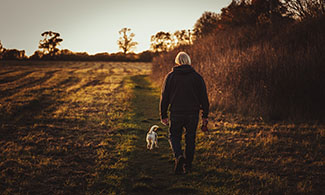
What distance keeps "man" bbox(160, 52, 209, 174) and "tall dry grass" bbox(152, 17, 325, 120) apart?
5304mm

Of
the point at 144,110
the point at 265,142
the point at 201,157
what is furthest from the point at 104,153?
the point at 144,110

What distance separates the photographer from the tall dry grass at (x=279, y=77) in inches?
329

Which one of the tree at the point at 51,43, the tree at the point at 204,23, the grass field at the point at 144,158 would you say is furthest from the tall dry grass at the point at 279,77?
the tree at the point at 51,43

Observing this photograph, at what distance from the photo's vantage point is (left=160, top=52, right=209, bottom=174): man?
4344mm

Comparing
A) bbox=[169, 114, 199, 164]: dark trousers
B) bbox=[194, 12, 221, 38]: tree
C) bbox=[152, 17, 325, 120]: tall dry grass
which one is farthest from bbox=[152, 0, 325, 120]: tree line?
bbox=[194, 12, 221, 38]: tree

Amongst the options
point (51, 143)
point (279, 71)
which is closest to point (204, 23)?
point (279, 71)

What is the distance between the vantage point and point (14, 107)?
10594 mm

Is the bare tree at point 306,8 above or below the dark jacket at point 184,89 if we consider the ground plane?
above

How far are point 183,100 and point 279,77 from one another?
644 cm

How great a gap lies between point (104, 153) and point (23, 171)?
1.82 meters

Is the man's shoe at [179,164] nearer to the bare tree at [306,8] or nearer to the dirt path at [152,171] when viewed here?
the dirt path at [152,171]

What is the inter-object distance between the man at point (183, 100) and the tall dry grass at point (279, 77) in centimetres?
530

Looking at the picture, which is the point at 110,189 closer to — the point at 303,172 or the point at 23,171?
the point at 23,171

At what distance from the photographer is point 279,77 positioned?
9.03 m
